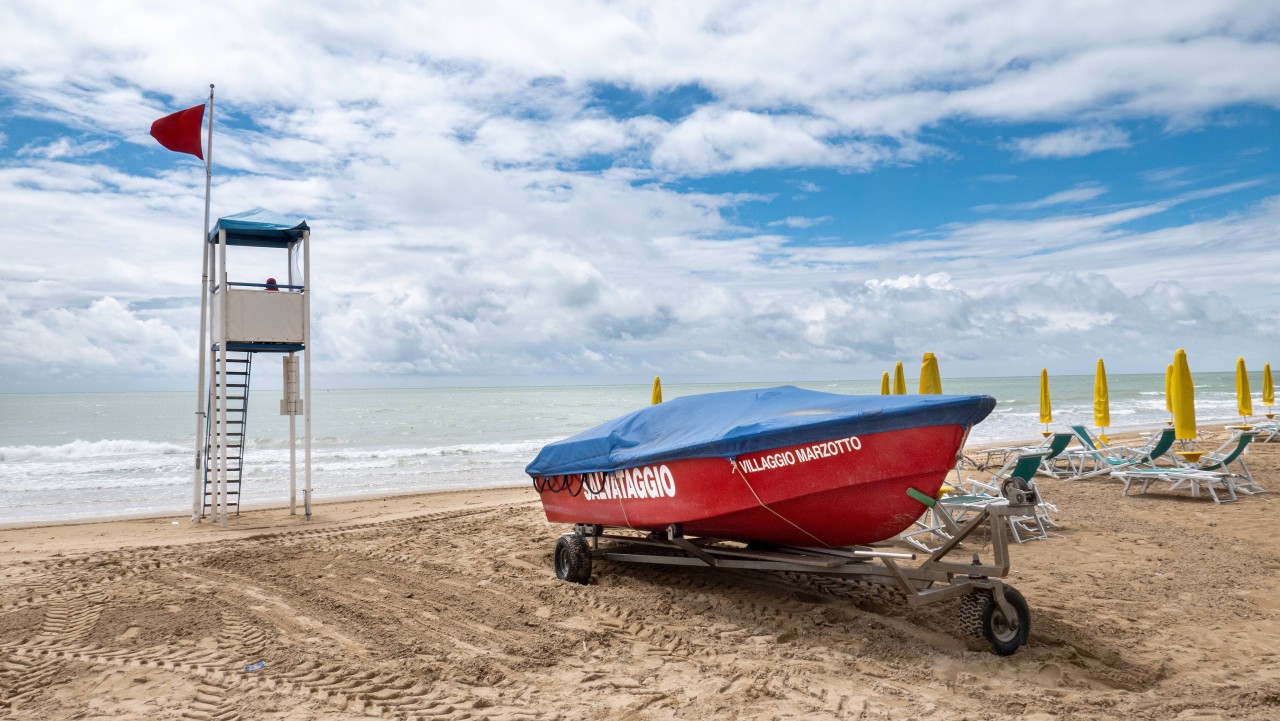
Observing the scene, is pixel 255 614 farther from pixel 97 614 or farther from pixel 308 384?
pixel 308 384

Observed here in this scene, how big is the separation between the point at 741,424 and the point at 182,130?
343 inches

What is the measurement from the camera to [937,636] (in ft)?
17.1

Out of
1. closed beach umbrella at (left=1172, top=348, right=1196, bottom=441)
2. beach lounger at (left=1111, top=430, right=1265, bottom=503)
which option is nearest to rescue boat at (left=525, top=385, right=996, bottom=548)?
beach lounger at (left=1111, top=430, right=1265, bottom=503)

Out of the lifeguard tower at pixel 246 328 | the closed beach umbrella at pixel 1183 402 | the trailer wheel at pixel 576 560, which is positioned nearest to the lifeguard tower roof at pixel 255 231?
the lifeguard tower at pixel 246 328

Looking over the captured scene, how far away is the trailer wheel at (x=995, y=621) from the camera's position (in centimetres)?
481

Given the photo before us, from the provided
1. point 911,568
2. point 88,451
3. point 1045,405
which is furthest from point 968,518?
point 88,451

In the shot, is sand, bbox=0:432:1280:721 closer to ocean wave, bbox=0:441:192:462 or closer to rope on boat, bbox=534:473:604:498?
rope on boat, bbox=534:473:604:498

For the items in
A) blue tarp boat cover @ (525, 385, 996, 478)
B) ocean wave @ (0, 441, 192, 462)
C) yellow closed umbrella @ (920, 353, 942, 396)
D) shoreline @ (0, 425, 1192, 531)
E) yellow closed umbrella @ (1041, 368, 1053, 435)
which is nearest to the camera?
blue tarp boat cover @ (525, 385, 996, 478)

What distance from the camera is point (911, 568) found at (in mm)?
5559

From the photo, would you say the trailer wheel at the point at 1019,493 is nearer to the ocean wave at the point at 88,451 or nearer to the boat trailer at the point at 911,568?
the boat trailer at the point at 911,568

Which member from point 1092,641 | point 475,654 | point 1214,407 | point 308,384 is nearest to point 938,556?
point 1092,641

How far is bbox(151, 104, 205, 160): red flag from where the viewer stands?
1030cm

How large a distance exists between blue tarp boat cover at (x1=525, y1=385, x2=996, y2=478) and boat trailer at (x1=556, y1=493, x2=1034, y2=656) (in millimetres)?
562

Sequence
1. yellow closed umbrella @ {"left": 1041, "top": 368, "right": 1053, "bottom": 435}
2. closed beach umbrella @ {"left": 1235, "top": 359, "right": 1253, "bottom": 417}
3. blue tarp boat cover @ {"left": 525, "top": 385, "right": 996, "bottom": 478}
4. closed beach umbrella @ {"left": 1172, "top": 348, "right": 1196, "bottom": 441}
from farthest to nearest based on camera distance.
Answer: closed beach umbrella @ {"left": 1235, "top": 359, "right": 1253, "bottom": 417} → yellow closed umbrella @ {"left": 1041, "top": 368, "right": 1053, "bottom": 435} → closed beach umbrella @ {"left": 1172, "top": 348, "right": 1196, "bottom": 441} → blue tarp boat cover @ {"left": 525, "top": 385, "right": 996, "bottom": 478}
